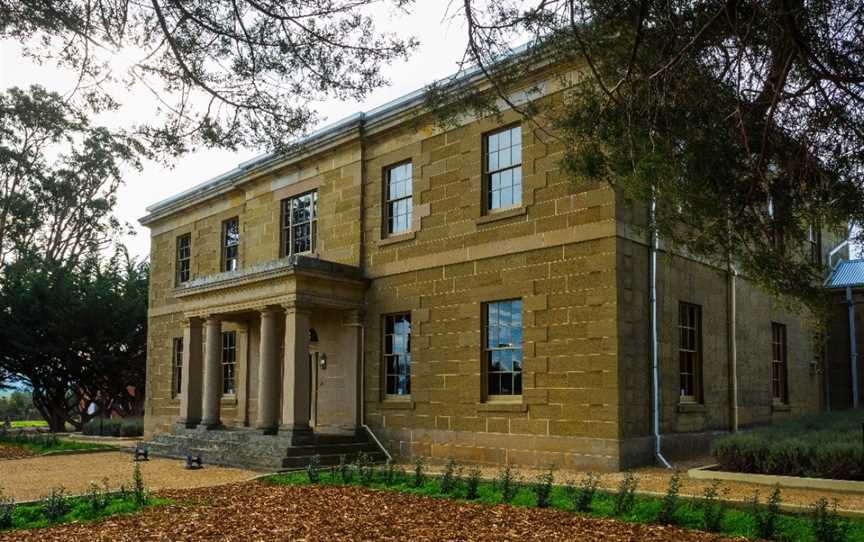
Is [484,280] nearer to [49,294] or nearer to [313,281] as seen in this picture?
[313,281]

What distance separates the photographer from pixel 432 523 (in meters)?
8.82

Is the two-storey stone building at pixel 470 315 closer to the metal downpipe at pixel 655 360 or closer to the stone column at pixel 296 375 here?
the stone column at pixel 296 375

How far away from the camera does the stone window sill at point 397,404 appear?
16805 mm

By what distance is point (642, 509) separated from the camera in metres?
9.30

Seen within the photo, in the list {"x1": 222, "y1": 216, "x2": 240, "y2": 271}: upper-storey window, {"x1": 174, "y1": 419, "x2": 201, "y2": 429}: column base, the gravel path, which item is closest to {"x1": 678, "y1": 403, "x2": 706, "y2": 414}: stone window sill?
the gravel path

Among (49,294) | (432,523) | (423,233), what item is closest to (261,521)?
(432,523)

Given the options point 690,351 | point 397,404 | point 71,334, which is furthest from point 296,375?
point 71,334

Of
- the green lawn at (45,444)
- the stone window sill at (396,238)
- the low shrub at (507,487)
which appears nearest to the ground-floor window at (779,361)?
the stone window sill at (396,238)

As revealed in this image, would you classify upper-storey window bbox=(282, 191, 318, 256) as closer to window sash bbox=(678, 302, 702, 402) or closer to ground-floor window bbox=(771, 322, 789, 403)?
window sash bbox=(678, 302, 702, 402)

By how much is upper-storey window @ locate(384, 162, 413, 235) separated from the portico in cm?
146

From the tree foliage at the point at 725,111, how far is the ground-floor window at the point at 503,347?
538 cm

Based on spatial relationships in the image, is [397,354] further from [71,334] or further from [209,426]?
[71,334]

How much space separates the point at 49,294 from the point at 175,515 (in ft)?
79.1

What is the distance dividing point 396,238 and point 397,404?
12.3 feet
